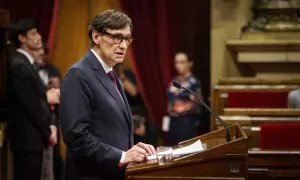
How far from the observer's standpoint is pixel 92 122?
2701mm

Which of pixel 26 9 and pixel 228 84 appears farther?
pixel 26 9

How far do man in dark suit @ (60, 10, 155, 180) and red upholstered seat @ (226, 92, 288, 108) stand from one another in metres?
2.44

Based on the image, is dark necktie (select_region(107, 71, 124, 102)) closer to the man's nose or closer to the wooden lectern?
the man's nose

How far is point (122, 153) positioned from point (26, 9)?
437 centimetres

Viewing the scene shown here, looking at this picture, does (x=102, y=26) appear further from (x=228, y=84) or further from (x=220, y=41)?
(x=220, y=41)

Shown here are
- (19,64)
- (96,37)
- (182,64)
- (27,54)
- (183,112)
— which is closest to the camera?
(96,37)

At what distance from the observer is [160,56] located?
6832 mm

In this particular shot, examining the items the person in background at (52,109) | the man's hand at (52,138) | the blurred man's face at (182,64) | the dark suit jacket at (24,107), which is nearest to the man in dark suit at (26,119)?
the dark suit jacket at (24,107)

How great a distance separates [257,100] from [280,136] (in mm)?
1189

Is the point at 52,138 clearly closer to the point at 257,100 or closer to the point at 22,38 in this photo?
the point at 22,38

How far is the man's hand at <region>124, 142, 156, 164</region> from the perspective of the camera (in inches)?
103

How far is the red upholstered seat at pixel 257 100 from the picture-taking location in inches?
204

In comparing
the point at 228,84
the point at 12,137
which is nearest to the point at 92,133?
the point at 12,137

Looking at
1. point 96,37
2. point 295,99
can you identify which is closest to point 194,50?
point 295,99
